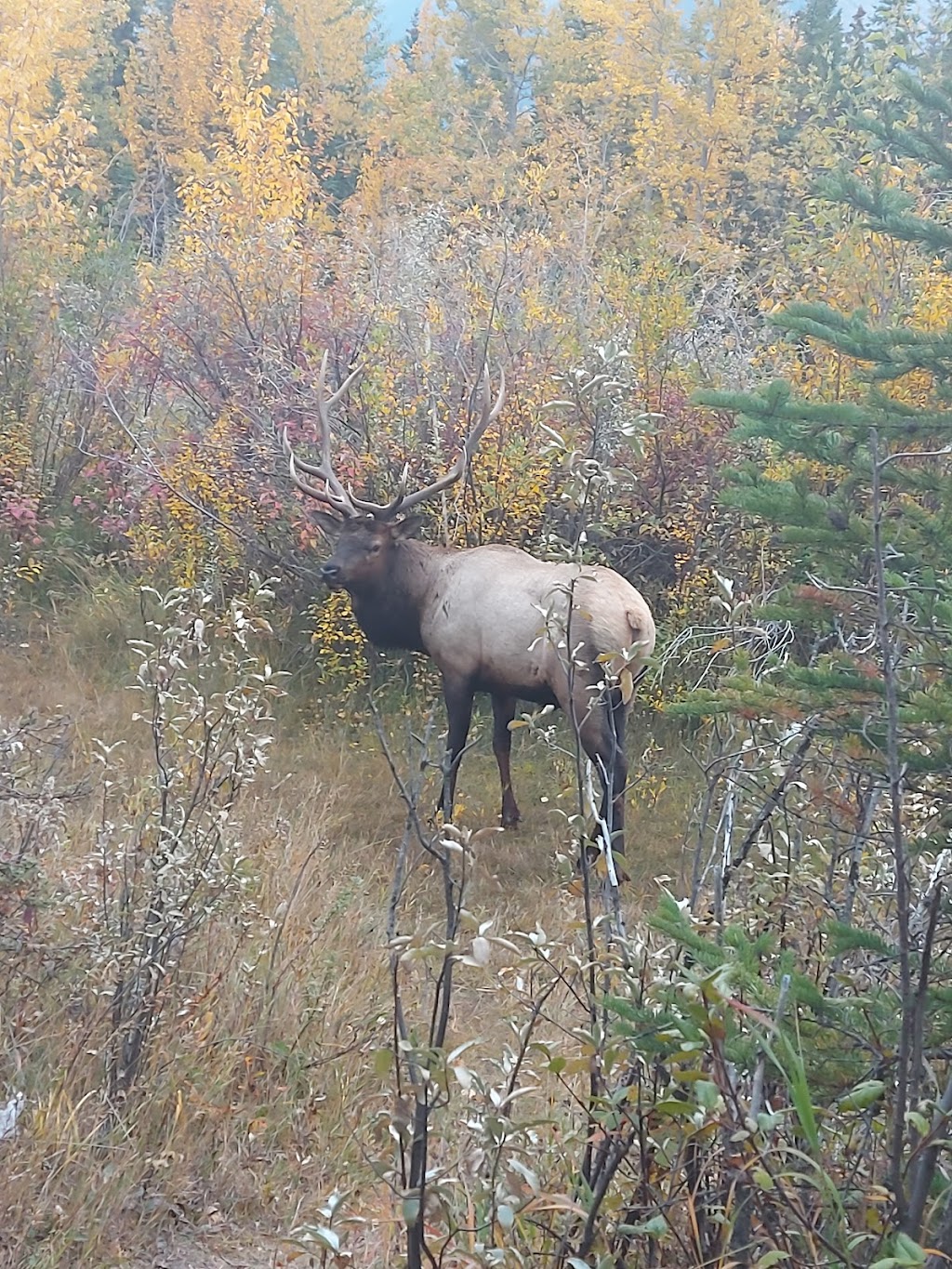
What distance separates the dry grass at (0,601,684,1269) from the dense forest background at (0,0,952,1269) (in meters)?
0.02

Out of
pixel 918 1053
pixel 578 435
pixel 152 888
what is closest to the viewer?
pixel 918 1053

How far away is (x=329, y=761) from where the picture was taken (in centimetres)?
734

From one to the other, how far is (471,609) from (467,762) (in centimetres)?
129

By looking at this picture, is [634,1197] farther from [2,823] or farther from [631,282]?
[631,282]

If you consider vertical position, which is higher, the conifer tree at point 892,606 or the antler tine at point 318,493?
the conifer tree at point 892,606

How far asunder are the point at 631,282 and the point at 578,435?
1.98 metres

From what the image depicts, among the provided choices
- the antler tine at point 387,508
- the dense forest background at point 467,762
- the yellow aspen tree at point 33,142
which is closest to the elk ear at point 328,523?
the antler tine at point 387,508

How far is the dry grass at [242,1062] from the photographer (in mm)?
3088

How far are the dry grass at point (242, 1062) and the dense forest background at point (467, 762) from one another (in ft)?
0.06

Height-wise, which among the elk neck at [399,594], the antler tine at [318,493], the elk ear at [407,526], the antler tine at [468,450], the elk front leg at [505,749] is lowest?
the elk front leg at [505,749]

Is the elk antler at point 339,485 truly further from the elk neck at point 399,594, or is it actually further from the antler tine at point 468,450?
the elk neck at point 399,594

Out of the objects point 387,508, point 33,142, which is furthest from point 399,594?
point 33,142

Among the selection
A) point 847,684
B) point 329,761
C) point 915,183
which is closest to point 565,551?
point 847,684

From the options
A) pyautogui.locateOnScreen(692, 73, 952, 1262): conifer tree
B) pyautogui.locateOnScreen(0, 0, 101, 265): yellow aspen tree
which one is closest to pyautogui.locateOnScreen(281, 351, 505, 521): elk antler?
pyautogui.locateOnScreen(692, 73, 952, 1262): conifer tree
